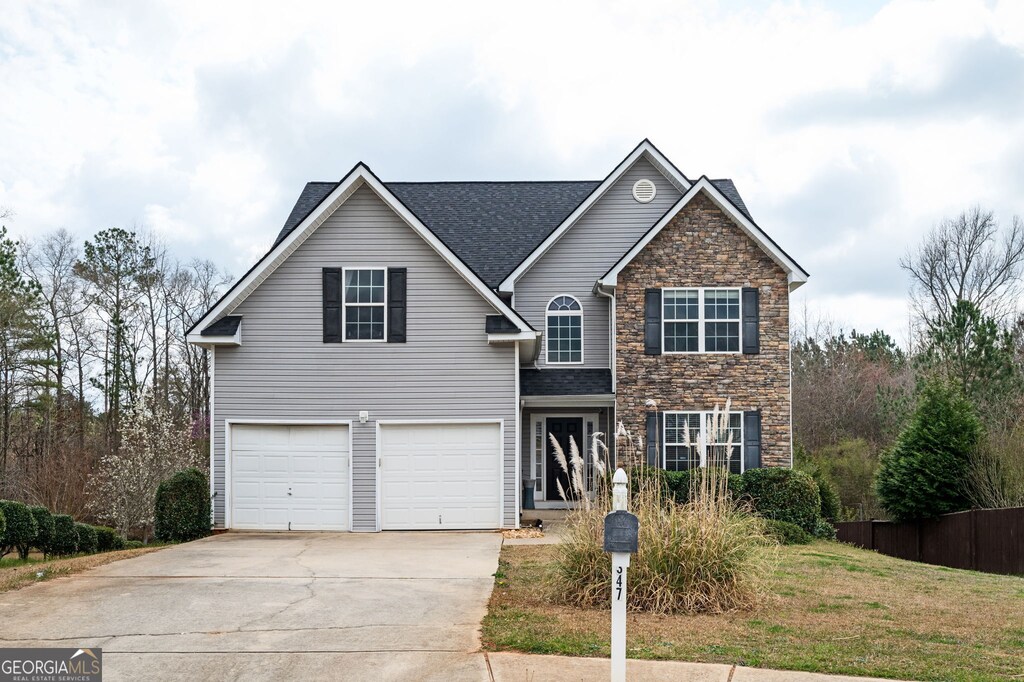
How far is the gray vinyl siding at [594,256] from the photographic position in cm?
2144

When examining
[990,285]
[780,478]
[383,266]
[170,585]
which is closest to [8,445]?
[383,266]

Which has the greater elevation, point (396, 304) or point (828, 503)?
point (396, 304)

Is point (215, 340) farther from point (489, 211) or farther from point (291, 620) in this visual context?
point (291, 620)

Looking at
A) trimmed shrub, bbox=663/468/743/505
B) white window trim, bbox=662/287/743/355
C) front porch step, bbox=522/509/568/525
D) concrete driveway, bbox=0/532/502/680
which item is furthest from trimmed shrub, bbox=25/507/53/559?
white window trim, bbox=662/287/743/355

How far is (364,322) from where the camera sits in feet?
59.1

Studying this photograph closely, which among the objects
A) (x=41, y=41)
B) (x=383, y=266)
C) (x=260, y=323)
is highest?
(x=41, y=41)

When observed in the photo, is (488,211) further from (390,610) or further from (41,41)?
(390,610)

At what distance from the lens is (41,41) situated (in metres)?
18.4

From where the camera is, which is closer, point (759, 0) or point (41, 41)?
point (759, 0)

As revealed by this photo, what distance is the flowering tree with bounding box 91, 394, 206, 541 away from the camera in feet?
74.4

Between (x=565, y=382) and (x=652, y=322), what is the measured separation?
93.8 inches

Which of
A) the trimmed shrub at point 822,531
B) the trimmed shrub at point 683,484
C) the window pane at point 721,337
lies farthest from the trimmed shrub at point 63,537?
the trimmed shrub at point 822,531

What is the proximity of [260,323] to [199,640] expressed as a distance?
1027 cm

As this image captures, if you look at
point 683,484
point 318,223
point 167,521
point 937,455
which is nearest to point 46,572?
point 167,521
